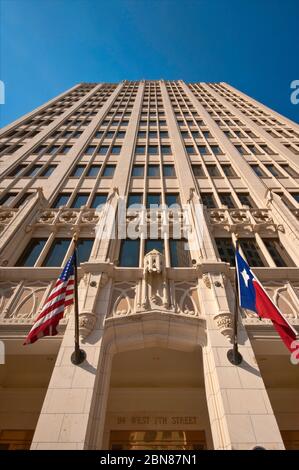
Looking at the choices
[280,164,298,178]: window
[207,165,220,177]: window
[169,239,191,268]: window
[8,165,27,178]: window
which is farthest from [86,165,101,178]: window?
[280,164,298,178]: window

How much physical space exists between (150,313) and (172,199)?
1030 centimetres

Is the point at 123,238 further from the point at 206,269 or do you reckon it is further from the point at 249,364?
the point at 249,364

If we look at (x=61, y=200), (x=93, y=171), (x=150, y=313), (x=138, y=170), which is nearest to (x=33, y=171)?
(x=93, y=171)

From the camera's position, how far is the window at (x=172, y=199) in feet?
58.0

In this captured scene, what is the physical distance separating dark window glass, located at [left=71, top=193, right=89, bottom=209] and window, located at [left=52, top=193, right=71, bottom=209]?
0.59 meters

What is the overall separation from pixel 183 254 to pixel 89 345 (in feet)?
22.0

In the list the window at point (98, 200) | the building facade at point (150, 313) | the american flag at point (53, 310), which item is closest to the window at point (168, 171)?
the building facade at point (150, 313)

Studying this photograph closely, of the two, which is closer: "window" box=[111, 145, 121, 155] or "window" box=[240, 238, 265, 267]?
"window" box=[240, 238, 265, 267]

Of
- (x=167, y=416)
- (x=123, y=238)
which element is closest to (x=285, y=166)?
Answer: (x=123, y=238)

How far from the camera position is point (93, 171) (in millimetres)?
21969

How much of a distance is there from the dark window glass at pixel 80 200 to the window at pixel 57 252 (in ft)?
12.5

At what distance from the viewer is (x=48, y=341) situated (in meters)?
9.28

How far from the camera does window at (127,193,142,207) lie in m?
17.8

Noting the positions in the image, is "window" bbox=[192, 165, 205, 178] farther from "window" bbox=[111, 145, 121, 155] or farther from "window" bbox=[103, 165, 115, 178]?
"window" bbox=[111, 145, 121, 155]
